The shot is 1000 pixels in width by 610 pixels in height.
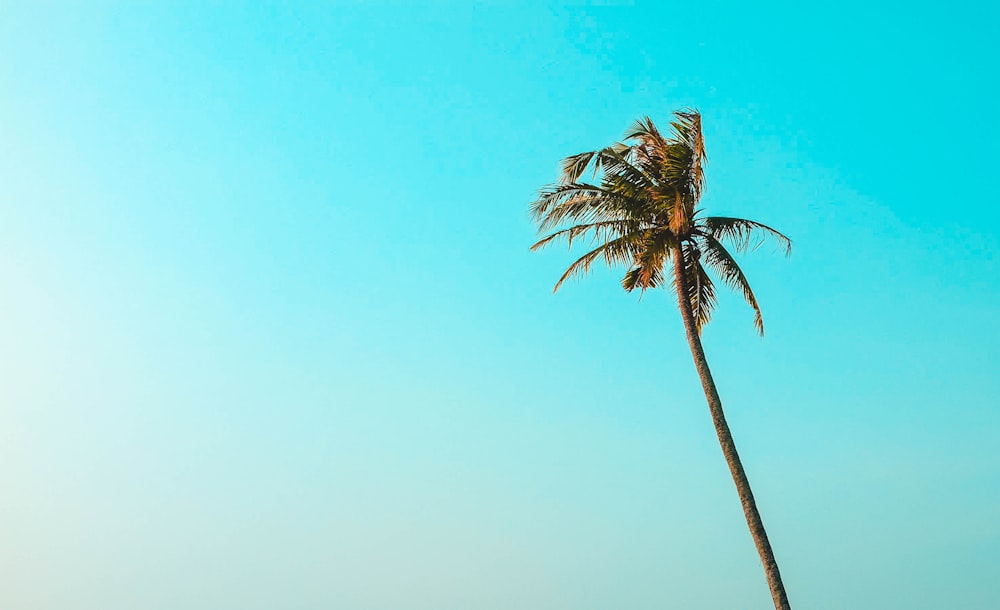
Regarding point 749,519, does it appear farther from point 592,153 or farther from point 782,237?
point 592,153

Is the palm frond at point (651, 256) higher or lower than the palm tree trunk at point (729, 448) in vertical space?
higher

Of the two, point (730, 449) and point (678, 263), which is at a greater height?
point (678, 263)

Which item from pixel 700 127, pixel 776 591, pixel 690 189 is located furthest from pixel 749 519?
pixel 700 127

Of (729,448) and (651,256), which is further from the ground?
(651,256)

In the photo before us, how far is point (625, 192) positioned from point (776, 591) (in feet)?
35.8

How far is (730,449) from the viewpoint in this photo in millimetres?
21422

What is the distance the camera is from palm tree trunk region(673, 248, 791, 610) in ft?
65.0

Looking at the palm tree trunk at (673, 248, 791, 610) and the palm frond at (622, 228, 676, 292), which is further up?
the palm frond at (622, 228, 676, 292)

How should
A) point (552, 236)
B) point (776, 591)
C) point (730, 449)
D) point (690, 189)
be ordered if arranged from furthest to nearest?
1. point (552, 236)
2. point (690, 189)
3. point (730, 449)
4. point (776, 591)

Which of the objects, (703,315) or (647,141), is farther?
(703,315)

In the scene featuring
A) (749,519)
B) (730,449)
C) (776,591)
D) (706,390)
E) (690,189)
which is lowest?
(776,591)

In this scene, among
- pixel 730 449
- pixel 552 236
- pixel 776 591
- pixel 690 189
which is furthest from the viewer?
pixel 552 236

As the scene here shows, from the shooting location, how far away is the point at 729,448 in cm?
2144

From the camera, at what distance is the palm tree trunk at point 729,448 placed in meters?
19.8
